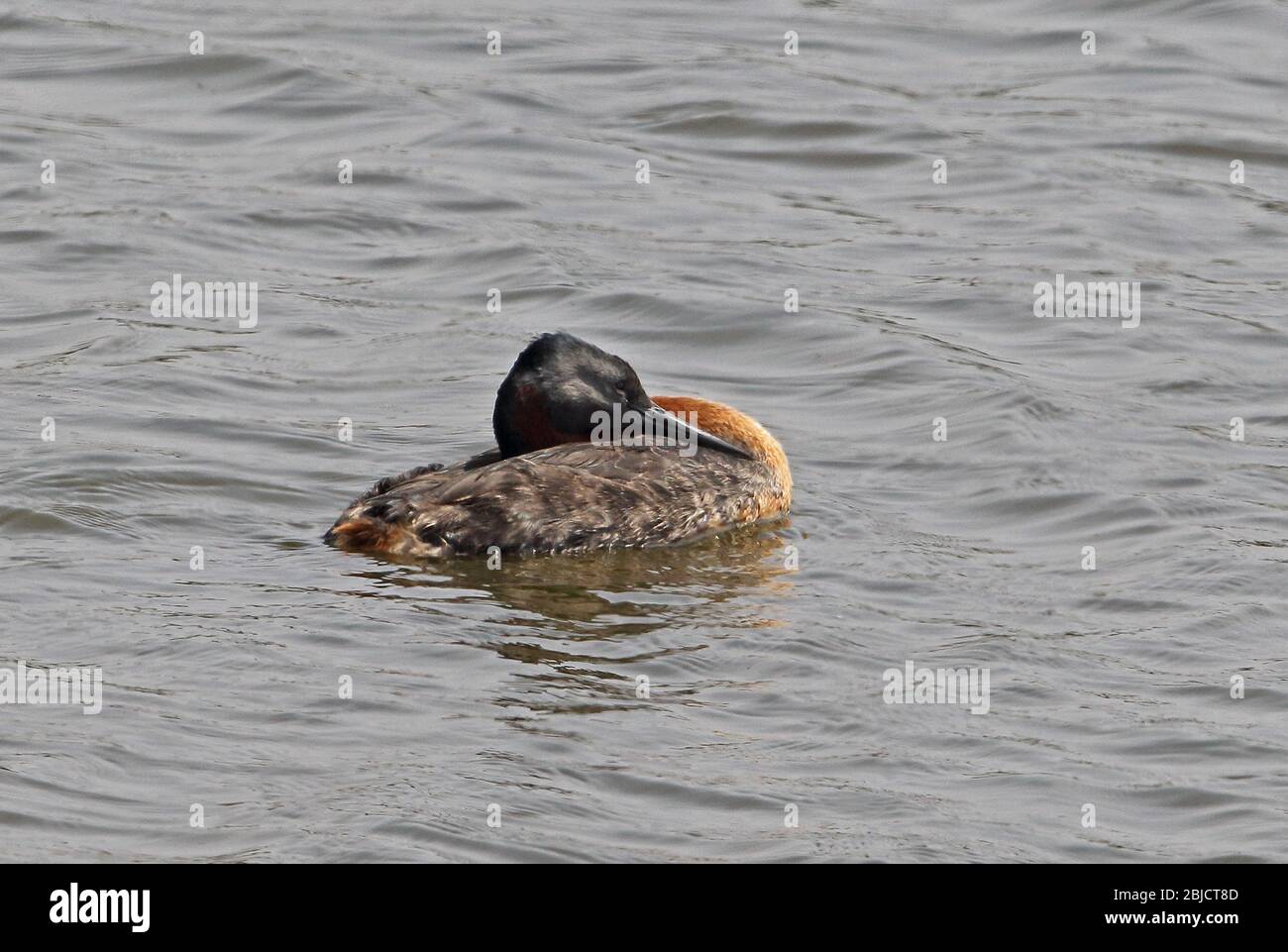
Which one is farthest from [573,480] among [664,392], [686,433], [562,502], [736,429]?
[664,392]

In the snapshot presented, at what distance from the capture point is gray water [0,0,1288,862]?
7105mm

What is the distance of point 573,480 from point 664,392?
2.42 meters

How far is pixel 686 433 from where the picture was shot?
1059cm

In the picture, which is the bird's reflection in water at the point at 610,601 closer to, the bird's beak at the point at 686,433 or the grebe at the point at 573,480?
the grebe at the point at 573,480

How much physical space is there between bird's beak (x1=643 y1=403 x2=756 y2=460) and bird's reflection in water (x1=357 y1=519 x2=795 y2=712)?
415 mm

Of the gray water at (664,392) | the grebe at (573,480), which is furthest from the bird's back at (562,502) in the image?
the gray water at (664,392)

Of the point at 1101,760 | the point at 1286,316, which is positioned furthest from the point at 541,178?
the point at 1101,760

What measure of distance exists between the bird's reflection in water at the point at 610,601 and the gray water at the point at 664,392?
33 millimetres

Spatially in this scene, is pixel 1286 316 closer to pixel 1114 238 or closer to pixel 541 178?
pixel 1114 238

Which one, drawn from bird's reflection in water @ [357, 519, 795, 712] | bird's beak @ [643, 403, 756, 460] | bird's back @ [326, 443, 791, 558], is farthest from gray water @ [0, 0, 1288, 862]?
bird's beak @ [643, 403, 756, 460]

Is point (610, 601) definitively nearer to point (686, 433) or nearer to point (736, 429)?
point (686, 433)

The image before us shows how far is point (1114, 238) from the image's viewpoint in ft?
48.0

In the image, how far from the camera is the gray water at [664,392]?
7105 mm

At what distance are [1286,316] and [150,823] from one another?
29.2 ft
